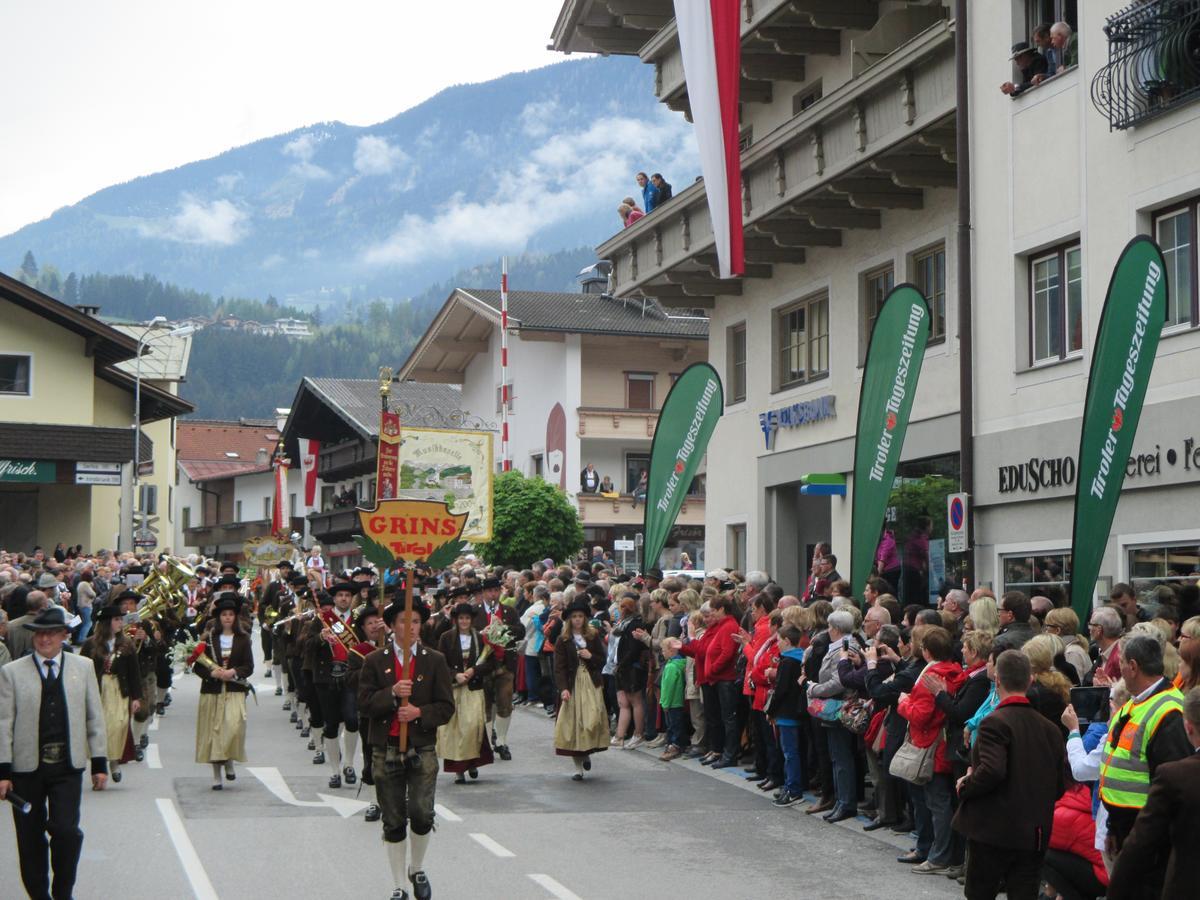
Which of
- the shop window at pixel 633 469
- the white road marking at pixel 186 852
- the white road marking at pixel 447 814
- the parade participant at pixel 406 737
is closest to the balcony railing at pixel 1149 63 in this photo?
the parade participant at pixel 406 737

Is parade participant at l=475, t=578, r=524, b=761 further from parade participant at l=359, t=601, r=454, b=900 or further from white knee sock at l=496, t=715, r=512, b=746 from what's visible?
parade participant at l=359, t=601, r=454, b=900

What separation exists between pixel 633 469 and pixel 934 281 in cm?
3284

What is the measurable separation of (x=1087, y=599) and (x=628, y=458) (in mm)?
40063

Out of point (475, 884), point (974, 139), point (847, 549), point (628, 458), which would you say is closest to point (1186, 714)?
point (475, 884)

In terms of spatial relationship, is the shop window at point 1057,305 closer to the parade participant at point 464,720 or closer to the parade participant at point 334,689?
the parade participant at point 464,720

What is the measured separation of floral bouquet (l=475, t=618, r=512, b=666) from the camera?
17359 millimetres

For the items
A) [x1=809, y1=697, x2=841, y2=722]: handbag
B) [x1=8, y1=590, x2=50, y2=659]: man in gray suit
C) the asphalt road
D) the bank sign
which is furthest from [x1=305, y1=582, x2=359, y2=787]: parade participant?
the bank sign

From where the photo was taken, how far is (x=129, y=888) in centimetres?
1099

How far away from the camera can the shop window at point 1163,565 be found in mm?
15773

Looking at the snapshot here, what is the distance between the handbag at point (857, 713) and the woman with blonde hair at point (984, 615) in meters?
1.36

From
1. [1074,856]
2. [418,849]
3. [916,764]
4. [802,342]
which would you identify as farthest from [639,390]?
[1074,856]

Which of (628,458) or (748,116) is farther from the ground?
(748,116)

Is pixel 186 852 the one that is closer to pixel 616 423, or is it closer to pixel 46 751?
pixel 46 751

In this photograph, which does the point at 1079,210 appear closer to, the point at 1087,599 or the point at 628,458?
the point at 1087,599
